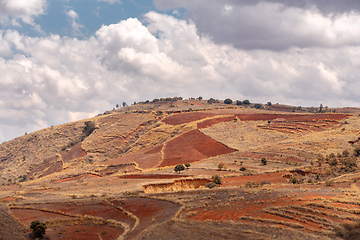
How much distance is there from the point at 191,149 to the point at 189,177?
106 feet

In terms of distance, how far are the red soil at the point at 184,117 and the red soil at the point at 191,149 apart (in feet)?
47.4

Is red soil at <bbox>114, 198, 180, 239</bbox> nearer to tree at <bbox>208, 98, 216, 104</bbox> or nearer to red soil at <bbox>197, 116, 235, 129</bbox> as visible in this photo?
→ red soil at <bbox>197, 116, 235, 129</bbox>

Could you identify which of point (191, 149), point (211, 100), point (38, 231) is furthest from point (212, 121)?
point (38, 231)

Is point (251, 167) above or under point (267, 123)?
under

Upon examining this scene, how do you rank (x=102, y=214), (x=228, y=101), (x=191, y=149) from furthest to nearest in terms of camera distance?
(x=228, y=101)
(x=191, y=149)
(x=102, y=214)

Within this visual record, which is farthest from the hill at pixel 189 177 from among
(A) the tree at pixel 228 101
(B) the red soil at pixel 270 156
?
(A) the tree at pixel 228 101

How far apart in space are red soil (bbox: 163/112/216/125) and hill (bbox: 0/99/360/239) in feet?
1.26

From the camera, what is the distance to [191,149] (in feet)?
251

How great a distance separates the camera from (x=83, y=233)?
73.4 feet

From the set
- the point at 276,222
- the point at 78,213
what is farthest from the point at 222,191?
the point at 78,213

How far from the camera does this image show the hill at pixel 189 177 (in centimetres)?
2188

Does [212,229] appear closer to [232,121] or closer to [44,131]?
[232,121]

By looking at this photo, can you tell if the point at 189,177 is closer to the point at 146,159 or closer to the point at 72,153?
the point at 146,159

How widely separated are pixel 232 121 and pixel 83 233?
78.1 metres
